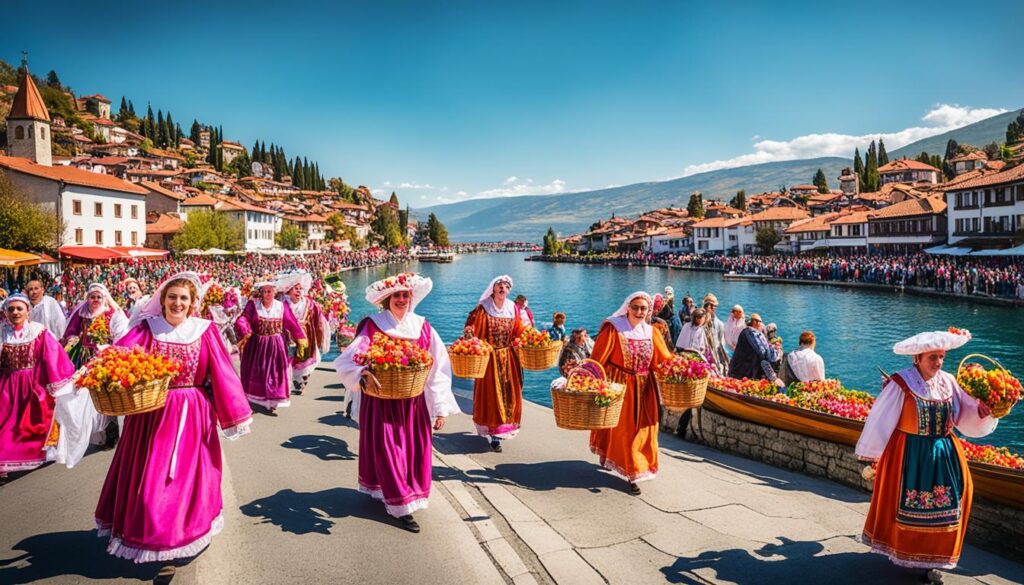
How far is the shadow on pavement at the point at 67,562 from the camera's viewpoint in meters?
4.82

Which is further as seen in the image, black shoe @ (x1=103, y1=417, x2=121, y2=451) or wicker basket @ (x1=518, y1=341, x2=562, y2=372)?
wicker basket @ (x1=518, y1=341, x2=562, y2=372)

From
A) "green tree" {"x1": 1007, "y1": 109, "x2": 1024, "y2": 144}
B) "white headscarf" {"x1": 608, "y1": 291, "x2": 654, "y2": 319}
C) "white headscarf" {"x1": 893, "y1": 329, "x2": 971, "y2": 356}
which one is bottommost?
"white headscarf" {"x1": 893, "y1": 329, "x2": 971, "y2": 356}

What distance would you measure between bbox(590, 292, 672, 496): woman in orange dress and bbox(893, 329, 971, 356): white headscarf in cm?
274

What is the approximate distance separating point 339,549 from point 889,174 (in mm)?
126634

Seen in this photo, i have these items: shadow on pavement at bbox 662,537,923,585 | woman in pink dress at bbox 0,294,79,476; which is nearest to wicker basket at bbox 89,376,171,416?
woman in pink dress at bbox 0,294,79,476

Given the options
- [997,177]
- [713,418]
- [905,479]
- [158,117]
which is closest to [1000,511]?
[905,479]

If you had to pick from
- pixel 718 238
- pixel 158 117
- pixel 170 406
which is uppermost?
pixel 158 117

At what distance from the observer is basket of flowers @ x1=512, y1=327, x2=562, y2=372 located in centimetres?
870

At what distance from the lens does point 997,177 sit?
53.7 meters

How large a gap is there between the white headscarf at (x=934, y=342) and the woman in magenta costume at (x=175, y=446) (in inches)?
203

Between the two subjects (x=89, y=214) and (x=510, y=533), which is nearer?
(x=510, y=533)

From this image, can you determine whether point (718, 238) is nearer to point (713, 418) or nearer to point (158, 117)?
point (713, 418)

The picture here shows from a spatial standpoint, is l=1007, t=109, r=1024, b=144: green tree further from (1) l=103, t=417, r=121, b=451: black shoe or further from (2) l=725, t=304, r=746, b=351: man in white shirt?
(1) l=103, t=417, r=121, b=451: black shoe

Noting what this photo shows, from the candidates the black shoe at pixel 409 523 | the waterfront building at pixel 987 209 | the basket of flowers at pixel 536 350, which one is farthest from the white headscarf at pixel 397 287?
the waterfront building at pixel 987 209
